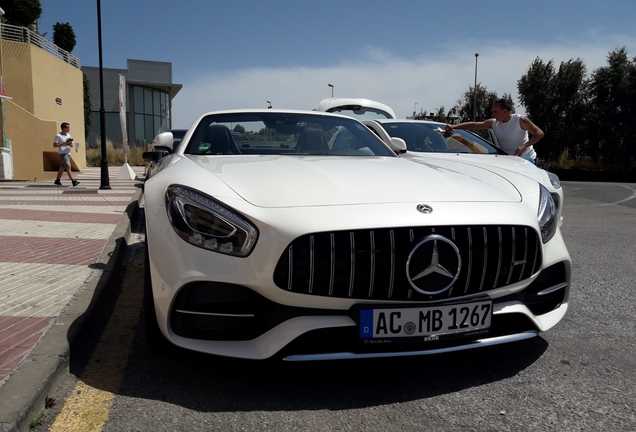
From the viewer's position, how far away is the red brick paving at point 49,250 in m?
4.90

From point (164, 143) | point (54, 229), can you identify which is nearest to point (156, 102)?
point (54, 229)

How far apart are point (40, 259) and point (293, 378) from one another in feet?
10.5

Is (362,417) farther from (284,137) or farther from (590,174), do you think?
(590,174)

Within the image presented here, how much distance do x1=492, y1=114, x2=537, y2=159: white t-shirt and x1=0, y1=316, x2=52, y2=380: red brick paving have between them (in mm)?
5773

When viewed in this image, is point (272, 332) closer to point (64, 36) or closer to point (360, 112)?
point (360, 112)

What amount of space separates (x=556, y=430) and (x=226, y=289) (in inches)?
57.3

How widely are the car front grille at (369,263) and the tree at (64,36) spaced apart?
40.1 metres

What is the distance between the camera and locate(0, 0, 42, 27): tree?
2825cm

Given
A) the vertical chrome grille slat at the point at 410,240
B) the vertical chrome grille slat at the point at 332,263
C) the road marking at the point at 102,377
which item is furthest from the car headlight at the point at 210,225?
the road marking at the point at 102,377

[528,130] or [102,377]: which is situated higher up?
[528,130]

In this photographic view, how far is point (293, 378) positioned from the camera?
2719 mm

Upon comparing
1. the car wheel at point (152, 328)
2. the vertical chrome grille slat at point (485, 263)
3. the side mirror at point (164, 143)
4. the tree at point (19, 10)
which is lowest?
the car wheel at point (152, 328)

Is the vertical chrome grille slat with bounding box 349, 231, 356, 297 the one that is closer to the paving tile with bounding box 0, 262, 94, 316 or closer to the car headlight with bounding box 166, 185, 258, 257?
the car headlight with bounding box 166, 185, 258, 257

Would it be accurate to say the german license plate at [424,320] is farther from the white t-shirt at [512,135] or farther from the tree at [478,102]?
the tree at [478,102]
